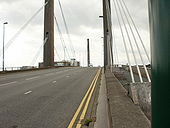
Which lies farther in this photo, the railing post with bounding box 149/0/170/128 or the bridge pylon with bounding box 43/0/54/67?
the bridge pylon with bounding box 43/0/54/67

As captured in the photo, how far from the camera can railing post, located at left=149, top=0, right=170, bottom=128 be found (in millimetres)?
1311

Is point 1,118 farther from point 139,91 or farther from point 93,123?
point 139,91

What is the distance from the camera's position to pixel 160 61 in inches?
54.4

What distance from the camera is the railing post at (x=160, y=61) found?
1.31 meters

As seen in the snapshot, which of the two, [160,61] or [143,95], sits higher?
[160,61]

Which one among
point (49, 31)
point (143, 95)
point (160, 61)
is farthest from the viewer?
point (49, 31)

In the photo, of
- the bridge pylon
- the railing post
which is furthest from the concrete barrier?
the bridge pylon

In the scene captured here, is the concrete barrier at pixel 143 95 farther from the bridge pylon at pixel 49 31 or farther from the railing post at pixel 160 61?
the bridge pylon at pixel 49 31

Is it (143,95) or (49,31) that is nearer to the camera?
(143,95)

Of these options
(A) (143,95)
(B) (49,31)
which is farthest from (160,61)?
(B) (49,31)

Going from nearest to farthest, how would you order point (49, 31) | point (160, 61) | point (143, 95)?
1. point (160, 61)
2. point (143, 95)
3. point (49, 31)

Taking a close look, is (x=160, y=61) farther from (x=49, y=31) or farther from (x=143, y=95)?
(x=49, y=31)

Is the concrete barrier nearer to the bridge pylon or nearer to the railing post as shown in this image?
the railing post

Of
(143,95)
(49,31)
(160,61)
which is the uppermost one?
(49,31)
